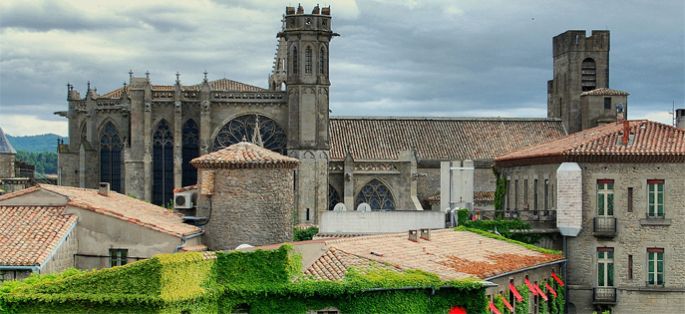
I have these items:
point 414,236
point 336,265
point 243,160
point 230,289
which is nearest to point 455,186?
point 414,236

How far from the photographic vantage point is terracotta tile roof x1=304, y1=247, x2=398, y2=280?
40.4m

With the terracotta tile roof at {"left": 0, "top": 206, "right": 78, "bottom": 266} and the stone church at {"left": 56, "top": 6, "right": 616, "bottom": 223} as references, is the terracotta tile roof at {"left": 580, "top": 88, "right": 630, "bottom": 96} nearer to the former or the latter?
the stone church at {"left": 56, "top": 6, "right": 616, "bottom": 223}

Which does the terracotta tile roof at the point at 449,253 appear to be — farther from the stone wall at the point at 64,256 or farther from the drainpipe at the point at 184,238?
the stone wall at the point at 64,256

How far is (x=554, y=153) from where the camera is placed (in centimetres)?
6100

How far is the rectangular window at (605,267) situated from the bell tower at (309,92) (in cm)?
3319

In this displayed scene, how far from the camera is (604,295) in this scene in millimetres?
58531

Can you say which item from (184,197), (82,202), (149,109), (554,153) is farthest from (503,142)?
(82,202)

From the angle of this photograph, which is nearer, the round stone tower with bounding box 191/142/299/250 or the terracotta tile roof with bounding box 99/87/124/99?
the round stone tower with bounding box 191/142/299/250

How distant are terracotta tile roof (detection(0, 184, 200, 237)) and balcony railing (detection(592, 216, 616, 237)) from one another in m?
17.5

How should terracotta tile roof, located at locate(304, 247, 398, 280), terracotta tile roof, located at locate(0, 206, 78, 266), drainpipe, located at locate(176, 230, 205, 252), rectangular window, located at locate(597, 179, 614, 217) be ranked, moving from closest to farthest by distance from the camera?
terracotta tile roof, located at locate(304, 247, 398, 280), terracotta tile roof, located at locate(0, 206, 78, 266), drainpipe, located at locate(176, 230, 205, 252), rectangular window, located at locate(597, 179, 614, 217)

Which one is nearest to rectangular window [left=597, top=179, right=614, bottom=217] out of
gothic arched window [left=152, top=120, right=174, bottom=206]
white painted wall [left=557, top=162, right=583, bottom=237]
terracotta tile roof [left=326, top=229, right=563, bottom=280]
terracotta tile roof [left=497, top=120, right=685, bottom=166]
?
white painted wall [left=557, top=162, right=583, bottom=237]

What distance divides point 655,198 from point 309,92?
3595 cm

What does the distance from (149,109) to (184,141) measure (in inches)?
129

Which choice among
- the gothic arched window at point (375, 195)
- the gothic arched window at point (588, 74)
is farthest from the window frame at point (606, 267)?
the gothic arched window at point (588, 74)
